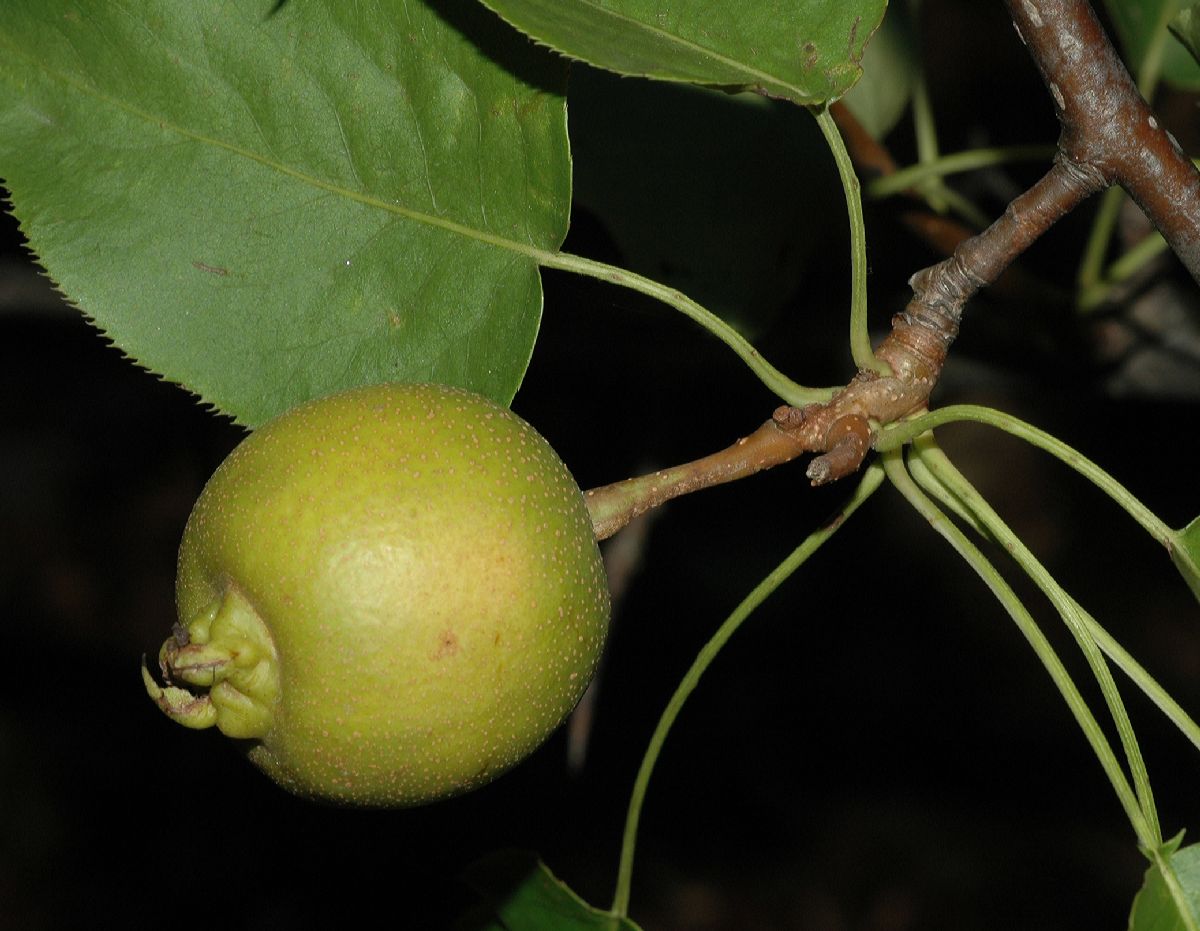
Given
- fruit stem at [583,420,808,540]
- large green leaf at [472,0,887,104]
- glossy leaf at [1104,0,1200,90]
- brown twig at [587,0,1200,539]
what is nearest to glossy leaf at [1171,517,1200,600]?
brown twig at [587,0,1200,539]

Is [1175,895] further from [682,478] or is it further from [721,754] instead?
[721,754]

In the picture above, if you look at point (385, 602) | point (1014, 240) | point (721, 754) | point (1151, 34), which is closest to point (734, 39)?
point (1014, 240)

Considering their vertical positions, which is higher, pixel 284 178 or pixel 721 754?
pixel 284 178

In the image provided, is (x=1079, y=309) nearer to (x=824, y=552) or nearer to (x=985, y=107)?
(x=985, y=107)

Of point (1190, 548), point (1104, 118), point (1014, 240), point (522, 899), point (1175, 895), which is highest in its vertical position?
point (1104, 118)

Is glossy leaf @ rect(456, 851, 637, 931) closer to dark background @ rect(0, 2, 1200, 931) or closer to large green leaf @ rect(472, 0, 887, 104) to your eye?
large green leaf @ rect(472, 0, 887, 104)

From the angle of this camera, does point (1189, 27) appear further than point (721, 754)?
No

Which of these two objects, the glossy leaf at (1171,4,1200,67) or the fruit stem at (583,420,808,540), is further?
the glossy leaf at (1171,4,1200,67)

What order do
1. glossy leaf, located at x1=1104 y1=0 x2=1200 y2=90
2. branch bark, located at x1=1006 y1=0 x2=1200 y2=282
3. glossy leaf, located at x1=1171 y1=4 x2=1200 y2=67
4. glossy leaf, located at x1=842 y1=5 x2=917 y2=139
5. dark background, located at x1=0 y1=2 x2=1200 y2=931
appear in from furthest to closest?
dark background, located at x1=0 y1=2 x2=1200 y2=931
glossy leaf, located at x1=842 y1=5 x2=917 y2=139
glossy leaf, located at x1=1104 y1=0 x2=1200 y2=90
glossy leaf, located at x1=1171 y1=4 x2=1200 y2=67
branch bark, located at x1=1006 y1=0 x2=1200 y2=282
